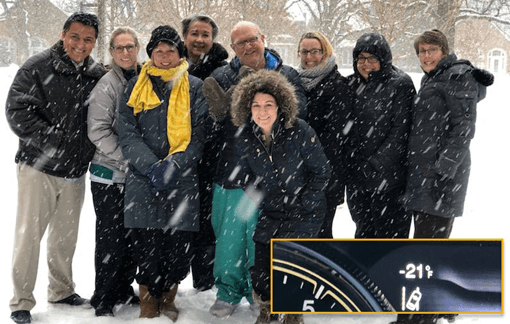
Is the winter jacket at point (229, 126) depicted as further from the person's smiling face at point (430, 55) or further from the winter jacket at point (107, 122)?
the person's smiling face at point (430, 55)

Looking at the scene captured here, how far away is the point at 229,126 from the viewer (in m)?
4.16

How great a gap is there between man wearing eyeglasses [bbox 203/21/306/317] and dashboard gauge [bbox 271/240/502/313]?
3.57 feet

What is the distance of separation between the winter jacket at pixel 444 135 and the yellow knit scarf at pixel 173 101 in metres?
1.77

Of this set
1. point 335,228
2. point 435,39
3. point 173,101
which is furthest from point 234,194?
point 335,228

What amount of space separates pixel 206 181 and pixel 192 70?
982 millimetres

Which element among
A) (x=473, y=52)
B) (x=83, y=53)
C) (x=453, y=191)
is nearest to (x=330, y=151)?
(x=453, y=191)

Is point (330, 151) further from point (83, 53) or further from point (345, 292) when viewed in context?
point (83, 53)

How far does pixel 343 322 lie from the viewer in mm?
4086

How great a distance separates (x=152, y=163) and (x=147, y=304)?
114 centimetres

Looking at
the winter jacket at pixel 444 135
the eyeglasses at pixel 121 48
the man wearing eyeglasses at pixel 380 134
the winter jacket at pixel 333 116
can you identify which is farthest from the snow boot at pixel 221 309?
the eyeglasses at pixel 121 48

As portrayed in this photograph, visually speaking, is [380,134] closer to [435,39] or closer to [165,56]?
[435,39]

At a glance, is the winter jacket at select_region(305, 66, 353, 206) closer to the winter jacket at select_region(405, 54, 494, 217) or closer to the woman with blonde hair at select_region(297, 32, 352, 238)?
the woman with blonde hair at select_region(297, 32, 352, 238)

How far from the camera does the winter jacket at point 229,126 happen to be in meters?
4.13

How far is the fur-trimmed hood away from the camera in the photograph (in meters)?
3.80
